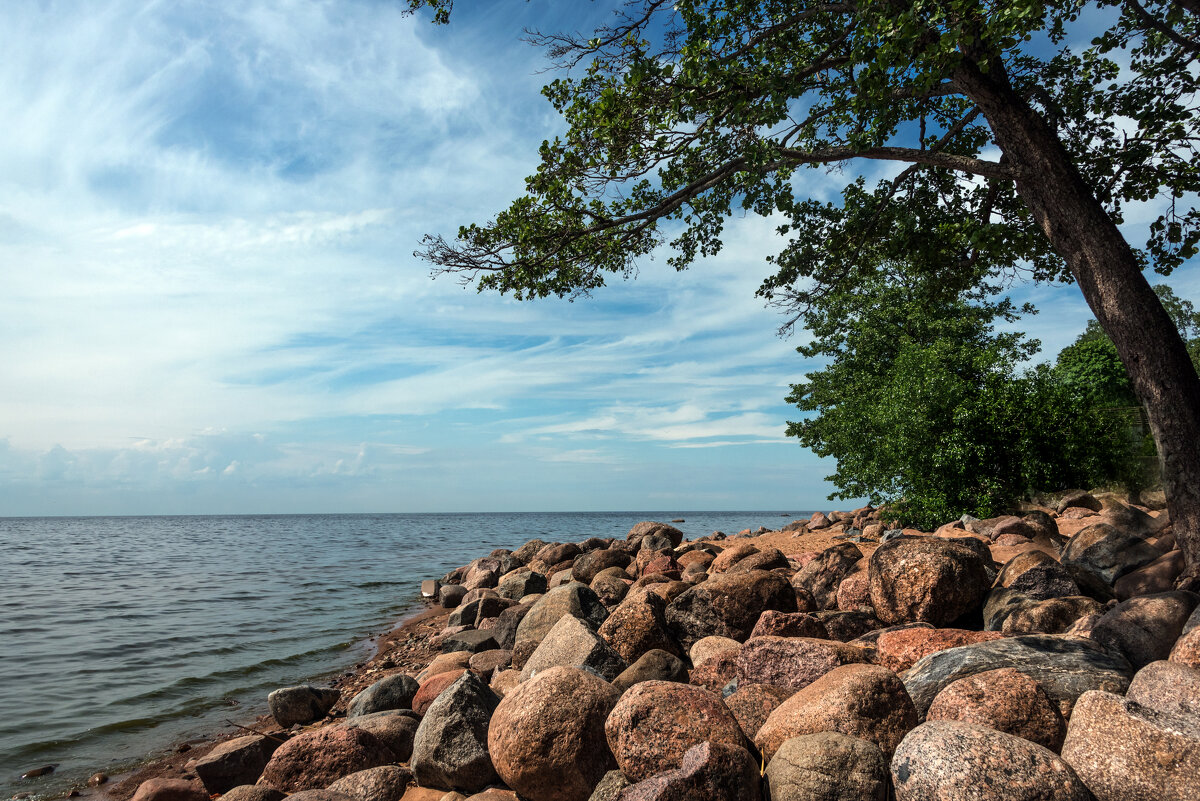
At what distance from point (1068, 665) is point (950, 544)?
2542mm

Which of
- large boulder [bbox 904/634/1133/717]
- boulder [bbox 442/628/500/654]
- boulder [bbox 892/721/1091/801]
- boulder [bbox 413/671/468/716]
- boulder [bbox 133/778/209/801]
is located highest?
large boulder [bbox 904/634/1133/717]

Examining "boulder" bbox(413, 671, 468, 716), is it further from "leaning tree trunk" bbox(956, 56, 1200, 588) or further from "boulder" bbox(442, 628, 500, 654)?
"leaning tree trunk" bbox(956, 56, 1200, 588)

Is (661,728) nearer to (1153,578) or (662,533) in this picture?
(1153,578)

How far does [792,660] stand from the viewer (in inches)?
208

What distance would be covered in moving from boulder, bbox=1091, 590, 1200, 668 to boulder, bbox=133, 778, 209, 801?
25.3 feet

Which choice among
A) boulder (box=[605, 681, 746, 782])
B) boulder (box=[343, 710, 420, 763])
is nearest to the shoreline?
boulder (box=[343, 710, 420, 763])

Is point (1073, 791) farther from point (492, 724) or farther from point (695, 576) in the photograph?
point (695, 576)

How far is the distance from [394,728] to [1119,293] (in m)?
8.30

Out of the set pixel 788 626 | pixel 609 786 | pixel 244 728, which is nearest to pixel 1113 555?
pixel 788 626

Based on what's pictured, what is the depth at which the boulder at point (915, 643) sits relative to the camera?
534 cm

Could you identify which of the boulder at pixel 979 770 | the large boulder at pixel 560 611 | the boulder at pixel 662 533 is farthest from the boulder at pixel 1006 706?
the boulder at pixel 662 533

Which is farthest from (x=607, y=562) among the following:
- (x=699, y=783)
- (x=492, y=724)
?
(x=699, y=783)

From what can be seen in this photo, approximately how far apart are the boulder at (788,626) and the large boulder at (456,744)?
2.75m

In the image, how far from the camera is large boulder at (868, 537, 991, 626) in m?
6.66
